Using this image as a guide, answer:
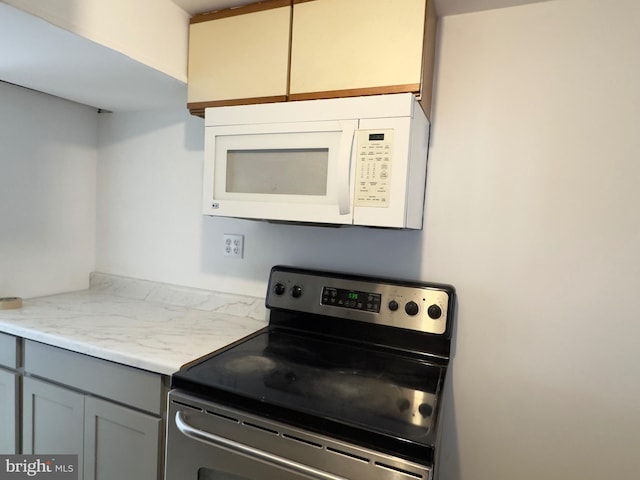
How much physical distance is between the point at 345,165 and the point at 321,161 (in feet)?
0.36

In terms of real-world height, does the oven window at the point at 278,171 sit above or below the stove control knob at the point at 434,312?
above

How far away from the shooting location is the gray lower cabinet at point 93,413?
1.19 meters

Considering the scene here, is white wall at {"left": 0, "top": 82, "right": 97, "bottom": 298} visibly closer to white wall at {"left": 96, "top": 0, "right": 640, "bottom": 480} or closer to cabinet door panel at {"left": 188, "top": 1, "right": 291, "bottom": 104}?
cabinet door panel at {"left": 188, "top": 1, "right": 291, "bottom": 104}

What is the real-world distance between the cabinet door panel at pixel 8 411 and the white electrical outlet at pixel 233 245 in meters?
0.94

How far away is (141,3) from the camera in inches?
50.9

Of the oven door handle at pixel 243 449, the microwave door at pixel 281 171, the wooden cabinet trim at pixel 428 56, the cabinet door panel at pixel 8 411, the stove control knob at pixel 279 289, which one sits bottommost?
the cabinet door panel at pixel 8 411

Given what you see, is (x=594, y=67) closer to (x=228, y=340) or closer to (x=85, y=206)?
(x=228, y=340)

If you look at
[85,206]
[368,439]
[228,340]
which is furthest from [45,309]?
[368,439]

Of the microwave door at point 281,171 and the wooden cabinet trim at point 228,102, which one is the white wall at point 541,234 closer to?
the microwave door at point 281,171

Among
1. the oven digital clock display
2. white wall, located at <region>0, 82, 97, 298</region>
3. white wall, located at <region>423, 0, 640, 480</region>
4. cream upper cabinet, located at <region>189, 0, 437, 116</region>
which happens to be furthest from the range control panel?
white wall, located at <region>0, 82, 97, 298</region>

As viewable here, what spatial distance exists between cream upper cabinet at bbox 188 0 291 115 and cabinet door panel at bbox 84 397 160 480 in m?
1.13

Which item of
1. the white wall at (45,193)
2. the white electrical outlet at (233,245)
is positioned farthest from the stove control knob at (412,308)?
the white wall at (45,193)

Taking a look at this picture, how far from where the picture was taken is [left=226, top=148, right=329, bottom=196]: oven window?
123 cm


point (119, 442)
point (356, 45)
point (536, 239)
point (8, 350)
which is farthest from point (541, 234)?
point (8, 350)
